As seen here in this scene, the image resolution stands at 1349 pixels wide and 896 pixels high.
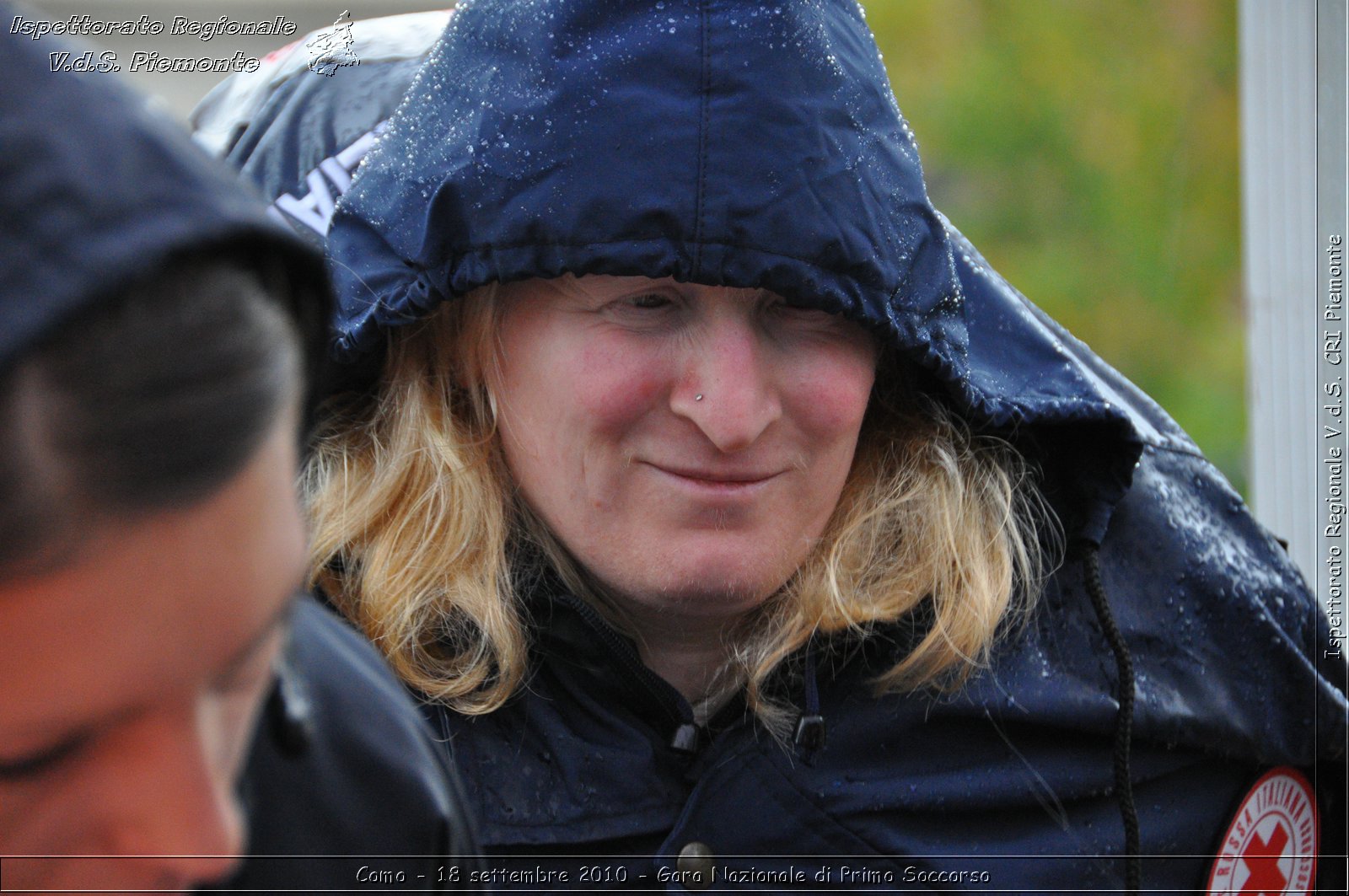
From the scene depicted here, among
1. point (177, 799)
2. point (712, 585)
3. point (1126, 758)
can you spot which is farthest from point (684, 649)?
point (177, 799)

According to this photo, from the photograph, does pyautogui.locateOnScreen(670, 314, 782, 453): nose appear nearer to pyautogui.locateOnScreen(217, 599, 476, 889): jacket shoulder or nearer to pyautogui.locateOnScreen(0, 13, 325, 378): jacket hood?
pyautogui.locateOnScreen(217, 599, 476, 889): jacket shoulder

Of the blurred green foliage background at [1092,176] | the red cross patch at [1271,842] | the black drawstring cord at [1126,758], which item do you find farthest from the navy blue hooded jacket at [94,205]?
the blurred green foliage background at [1092,176]

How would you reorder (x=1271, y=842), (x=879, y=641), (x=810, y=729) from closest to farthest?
(x=810, y=729) < (x=879, y=641) < (x=1271, y=842)

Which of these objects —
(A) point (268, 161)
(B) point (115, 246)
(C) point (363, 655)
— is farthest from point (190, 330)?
(A) point (268, 161)

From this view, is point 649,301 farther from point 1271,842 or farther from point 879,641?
point 1271,842

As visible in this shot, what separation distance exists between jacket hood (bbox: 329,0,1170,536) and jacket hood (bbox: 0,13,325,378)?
707 millimetres

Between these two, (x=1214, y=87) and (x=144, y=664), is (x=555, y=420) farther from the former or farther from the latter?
(x=1214, y=87)

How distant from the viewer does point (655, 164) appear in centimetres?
131

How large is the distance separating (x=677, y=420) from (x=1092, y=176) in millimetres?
5934

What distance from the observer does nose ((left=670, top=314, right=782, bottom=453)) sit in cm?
138

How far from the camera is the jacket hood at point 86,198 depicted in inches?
22.4

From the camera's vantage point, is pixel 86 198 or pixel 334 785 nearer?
pixel 86 198

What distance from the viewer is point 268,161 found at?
189cm

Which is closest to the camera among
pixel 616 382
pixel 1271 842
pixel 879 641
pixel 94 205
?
pixel 94 205
